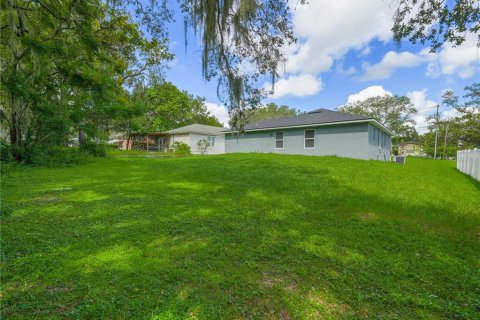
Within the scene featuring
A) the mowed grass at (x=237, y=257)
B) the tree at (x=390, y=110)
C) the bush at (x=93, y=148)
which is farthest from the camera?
the tree at (x=390, y=110)

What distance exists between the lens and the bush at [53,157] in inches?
327

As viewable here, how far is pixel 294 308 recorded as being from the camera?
1620 mm

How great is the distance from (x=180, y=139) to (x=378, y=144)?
17585 millimetres

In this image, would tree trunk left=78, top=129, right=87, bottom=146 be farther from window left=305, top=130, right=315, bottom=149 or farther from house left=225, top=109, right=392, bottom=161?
window left=305, top=130, right=315, bottom=149

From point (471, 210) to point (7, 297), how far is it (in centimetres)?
587

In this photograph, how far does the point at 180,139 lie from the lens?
24703mm

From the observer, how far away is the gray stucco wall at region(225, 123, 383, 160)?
504 inches

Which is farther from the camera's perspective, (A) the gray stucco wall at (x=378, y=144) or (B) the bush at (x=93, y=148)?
(A) the gray stucco wall at (x=378, y=144)

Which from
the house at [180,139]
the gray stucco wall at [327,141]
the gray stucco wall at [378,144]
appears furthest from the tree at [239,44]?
the house at [180,139]

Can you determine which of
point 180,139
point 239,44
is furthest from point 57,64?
point 180,139

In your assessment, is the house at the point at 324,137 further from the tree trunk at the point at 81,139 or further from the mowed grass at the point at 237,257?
the mowed grass at the point at 237,257

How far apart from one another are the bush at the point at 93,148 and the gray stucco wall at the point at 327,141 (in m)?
7.08

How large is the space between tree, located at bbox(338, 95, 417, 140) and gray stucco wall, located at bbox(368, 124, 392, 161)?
2196 cm

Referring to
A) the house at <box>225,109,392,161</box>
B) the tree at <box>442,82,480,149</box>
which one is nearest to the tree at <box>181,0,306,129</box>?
the house at <box>225,109,392,161</box>
